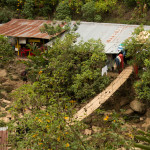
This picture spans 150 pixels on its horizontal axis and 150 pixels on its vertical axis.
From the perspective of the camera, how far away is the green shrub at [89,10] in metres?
18.6

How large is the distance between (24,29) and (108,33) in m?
5.60

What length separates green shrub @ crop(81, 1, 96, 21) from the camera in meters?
18.6

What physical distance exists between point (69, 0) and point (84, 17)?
176cm

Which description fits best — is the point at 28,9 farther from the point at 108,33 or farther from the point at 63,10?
the point at 108,33

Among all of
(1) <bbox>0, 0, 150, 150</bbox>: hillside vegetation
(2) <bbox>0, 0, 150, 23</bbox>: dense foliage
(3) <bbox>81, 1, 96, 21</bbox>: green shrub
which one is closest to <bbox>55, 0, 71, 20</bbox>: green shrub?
(2) <bbox>0, 0, 150, 23</bbox>: dense foliage

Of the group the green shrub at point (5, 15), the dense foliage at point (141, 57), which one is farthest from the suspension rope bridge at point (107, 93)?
the green shrub at point (5, 15)

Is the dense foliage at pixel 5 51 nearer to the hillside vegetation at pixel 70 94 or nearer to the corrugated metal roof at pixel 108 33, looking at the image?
the hillside vegetation at pixel 70 94

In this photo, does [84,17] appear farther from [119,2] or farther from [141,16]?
[141,16]

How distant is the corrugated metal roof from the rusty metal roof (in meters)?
2.20

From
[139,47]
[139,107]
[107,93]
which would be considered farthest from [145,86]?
[139,47]

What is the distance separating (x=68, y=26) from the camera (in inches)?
610

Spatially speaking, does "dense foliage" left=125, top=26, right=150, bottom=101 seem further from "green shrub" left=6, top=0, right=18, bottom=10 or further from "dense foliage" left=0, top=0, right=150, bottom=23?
"green shrub" left=6, top=0, right=18, bottom=10

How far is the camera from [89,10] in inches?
731

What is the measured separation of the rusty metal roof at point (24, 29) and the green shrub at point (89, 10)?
114 inches
